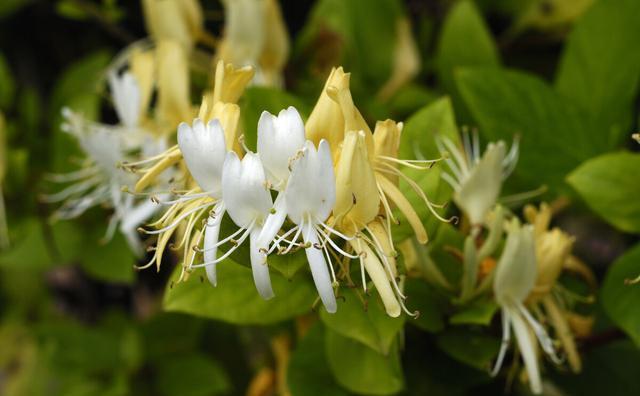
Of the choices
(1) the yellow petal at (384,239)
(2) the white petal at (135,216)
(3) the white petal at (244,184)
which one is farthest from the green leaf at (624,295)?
(2) the white petal at (135,216)

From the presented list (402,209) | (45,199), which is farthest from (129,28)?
(402,209)

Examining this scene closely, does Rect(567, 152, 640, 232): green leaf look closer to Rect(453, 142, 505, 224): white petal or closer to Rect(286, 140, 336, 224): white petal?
Rect(453, 142, 505, 224): white petal

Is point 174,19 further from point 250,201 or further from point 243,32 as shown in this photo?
point 250,201

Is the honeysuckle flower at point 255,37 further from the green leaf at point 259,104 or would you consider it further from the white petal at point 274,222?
the white petal at point 274,222

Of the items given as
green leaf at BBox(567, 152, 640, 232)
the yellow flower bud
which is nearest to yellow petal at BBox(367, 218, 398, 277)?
green leaf at BBox(567, 152, 640, 232)

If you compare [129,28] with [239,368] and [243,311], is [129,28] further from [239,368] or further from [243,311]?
[243,311]
